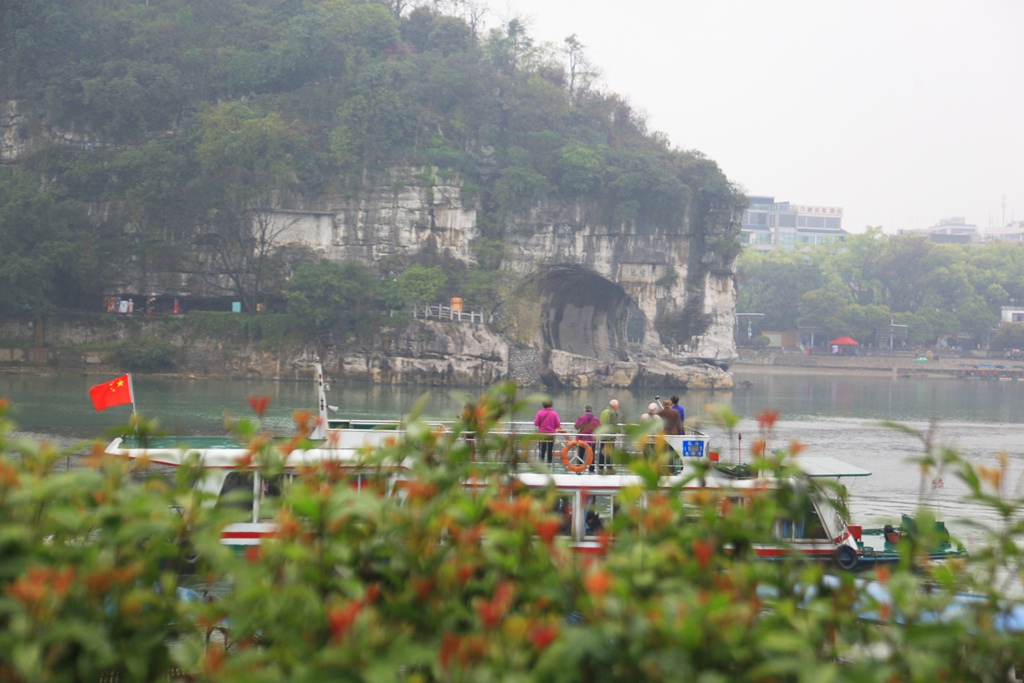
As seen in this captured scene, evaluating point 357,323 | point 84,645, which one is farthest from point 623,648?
point 357,323

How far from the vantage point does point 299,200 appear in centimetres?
Answer: 3944

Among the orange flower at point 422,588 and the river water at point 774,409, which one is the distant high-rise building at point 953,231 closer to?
the river water at point 774,409

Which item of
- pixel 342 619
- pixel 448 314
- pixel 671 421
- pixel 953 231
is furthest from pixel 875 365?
pixel 953 231

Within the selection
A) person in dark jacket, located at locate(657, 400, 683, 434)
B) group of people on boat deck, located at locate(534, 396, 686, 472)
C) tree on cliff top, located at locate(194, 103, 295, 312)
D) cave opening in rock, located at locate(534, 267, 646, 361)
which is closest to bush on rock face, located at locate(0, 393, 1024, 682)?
group of people on boat deck, located at locate(534, 396, 686, 472)

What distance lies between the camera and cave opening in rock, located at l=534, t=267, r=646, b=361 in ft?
144

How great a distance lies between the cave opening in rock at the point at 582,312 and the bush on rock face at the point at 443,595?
3988cm

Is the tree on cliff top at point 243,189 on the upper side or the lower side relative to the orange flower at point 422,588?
upper

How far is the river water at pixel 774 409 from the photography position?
A: 669 inches

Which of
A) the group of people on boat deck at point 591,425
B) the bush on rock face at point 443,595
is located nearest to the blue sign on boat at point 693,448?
the group of people on boat deck at point 591,425

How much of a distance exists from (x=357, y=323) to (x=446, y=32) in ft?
54.1

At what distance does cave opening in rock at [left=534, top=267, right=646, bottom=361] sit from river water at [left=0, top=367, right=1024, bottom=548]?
6.19m

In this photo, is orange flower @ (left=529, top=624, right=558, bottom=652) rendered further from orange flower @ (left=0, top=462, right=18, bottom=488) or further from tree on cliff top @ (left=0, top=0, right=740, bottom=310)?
tree on cliff top @ (left=0, top=0, right=740, bottom=310)

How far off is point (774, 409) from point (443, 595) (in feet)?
52.5

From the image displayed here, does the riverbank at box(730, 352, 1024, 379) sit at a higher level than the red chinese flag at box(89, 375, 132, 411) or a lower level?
lower
